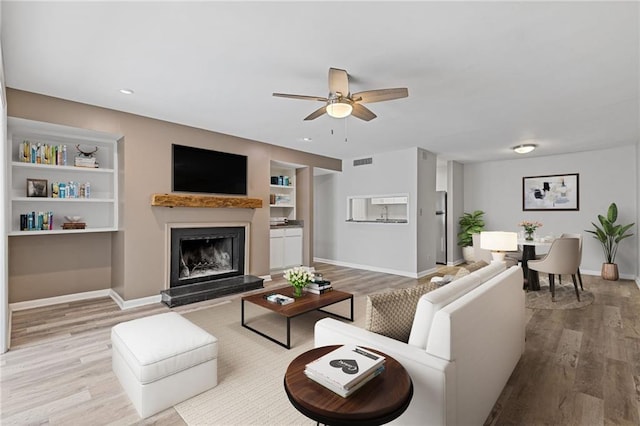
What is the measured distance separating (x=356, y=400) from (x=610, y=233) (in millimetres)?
6922

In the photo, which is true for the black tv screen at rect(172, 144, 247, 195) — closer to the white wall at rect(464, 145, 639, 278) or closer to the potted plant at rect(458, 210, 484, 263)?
the potted plant at rect(458, 210, 484, 263)

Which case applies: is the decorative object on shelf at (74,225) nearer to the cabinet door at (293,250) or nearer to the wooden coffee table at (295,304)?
the wooden coffee table at (295,304)

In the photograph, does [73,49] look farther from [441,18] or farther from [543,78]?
[543,78]

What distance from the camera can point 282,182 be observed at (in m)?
6.48

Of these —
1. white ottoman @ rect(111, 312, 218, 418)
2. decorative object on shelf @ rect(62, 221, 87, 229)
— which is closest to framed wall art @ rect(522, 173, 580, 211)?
white ottoman @ rect(111, 312, 218, 418)

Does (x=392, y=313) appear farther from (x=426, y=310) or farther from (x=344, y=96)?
(x=344, y=96)

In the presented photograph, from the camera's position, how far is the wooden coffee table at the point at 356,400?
1130mm

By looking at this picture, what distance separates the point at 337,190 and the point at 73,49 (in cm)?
569

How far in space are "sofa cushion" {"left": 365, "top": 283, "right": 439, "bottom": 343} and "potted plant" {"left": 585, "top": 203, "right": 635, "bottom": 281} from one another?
19.9 ft

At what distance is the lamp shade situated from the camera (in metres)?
3.42

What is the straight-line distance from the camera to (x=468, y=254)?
7.53 m

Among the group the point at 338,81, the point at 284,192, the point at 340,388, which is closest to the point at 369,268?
the point at 284,192

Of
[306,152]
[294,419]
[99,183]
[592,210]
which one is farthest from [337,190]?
[294,419]

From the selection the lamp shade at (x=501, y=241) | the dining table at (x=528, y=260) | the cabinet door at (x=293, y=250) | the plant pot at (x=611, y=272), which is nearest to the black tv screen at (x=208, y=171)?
the cabinet door at (x=293, y=250)
